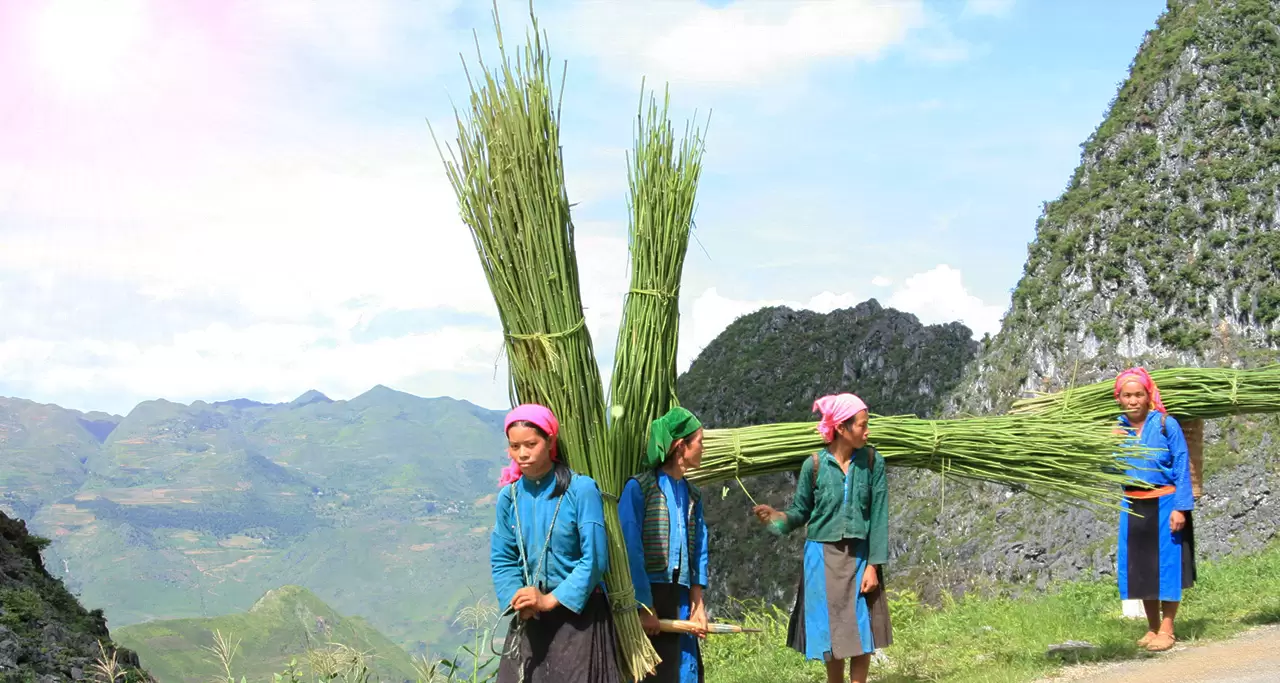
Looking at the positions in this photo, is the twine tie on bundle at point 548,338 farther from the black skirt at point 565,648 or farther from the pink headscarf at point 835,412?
the pink headscarf at point 835,412

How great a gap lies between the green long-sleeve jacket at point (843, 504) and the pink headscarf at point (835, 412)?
0.09 meters

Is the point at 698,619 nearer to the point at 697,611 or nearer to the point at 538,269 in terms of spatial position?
the point at 697,611

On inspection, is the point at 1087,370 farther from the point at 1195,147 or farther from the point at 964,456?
the point at 964,456

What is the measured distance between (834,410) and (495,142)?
1.62 metres

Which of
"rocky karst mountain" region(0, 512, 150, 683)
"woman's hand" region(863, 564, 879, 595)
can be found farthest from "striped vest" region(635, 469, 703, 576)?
"rocky karst mountain" region(0, 512, 150, 683)

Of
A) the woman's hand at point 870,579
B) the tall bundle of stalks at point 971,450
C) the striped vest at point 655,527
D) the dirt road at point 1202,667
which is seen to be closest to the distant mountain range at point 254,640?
the striped vest at point 655,527

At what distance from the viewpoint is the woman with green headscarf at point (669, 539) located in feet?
10.9

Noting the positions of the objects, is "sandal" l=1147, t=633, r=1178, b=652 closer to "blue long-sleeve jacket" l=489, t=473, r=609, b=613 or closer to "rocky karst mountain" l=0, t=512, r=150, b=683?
"blue long-sleeve jacket" l=489, t=473, r=609, b=613

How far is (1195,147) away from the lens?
105ft

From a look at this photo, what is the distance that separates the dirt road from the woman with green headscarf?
1881mm

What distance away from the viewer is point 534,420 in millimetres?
2904

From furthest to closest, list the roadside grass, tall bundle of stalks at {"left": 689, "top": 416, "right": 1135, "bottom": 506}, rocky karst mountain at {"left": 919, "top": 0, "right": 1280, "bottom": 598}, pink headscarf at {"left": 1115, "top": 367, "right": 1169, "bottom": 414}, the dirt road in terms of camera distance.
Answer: rocky karst mountain at {"left": 919, "top": 0, "right": 1280, "bottom": 598}, pink headscarf at {"left": 1115, "top": 367, "right": 1169, "bottom": 414}, the roadside grass, the dirt road, tall bundle of stalks at {"left": 689, "top": 416, "right": 1135, "bottom": 506}

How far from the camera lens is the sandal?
188 inches

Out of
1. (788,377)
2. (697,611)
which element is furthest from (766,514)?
(788,377)
